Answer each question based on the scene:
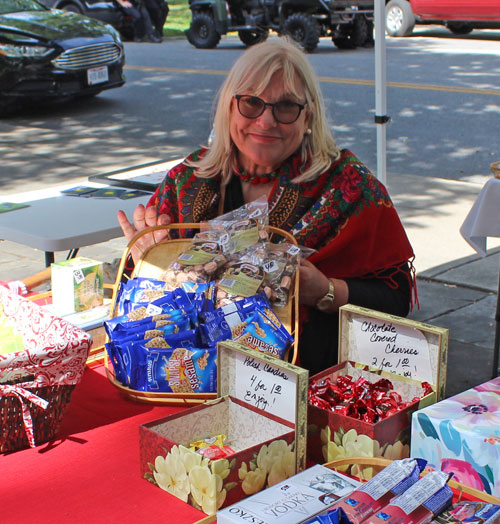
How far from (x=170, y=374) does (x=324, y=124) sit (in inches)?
36.0

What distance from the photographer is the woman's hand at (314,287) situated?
6.35ft

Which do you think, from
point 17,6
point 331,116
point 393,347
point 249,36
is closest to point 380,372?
point 393,347

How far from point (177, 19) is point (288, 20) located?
8376 mm

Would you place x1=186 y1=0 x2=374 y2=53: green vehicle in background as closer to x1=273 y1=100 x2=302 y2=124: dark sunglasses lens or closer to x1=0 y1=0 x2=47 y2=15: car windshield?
x1=0 y1=0 x2=47 y2=15: car windshield

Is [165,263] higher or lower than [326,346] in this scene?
higher

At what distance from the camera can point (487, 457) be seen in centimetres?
130

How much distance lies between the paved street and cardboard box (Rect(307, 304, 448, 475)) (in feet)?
6.54

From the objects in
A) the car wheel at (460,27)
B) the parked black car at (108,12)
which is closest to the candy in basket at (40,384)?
the car wheel at (460,27)

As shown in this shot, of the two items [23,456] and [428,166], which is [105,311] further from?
[428,166]

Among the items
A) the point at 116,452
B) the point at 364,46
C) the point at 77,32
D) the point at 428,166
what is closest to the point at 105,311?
the point at 116,452

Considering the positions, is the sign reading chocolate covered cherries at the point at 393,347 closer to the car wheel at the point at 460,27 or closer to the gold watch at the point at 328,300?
the gold watch at the point at 328,300

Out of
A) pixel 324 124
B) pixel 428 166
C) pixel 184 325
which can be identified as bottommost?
pixel 428 166

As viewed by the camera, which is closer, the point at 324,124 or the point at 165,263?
the point at 165,263

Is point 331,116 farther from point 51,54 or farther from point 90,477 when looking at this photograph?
point 90,477
